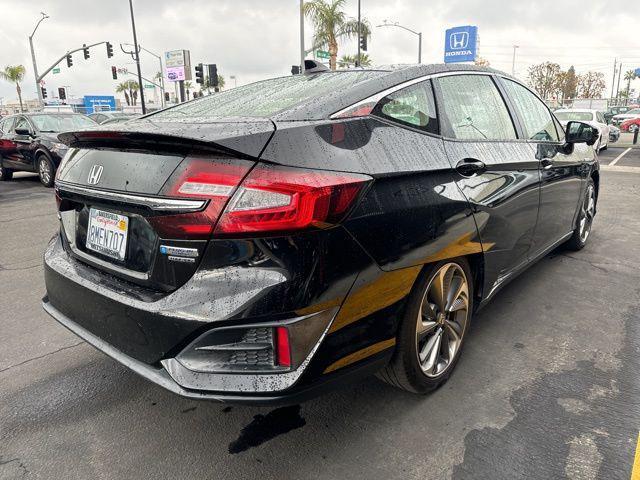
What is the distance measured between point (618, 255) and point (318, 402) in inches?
152

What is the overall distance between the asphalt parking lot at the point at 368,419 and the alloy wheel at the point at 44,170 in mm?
7895

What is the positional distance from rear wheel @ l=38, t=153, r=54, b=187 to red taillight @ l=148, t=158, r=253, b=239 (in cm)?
987

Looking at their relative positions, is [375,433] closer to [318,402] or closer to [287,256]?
[318,402]

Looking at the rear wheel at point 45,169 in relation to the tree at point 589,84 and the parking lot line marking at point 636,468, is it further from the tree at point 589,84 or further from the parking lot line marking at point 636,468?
the tree at point 589,84

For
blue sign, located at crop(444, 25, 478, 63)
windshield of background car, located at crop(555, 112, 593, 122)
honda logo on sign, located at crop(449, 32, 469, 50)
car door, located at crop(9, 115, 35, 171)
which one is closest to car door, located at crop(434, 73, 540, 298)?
car door, located at crop(9, 115, 35, 171)

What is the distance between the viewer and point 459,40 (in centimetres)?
4094

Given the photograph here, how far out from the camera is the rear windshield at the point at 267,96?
2.21 metres

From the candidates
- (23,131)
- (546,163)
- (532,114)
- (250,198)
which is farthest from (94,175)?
(23,131)

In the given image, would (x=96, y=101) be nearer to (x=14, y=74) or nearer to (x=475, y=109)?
(x=14, y=74)

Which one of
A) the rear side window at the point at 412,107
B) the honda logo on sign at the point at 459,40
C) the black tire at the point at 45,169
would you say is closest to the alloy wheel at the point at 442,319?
the rear side window at the point at 412,107

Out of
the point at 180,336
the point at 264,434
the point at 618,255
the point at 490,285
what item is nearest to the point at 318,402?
the point at 264,434

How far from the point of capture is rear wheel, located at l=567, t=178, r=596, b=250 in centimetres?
470

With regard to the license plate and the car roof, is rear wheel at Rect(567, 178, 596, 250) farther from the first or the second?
the license plate

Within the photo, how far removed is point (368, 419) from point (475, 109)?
5.96ft
